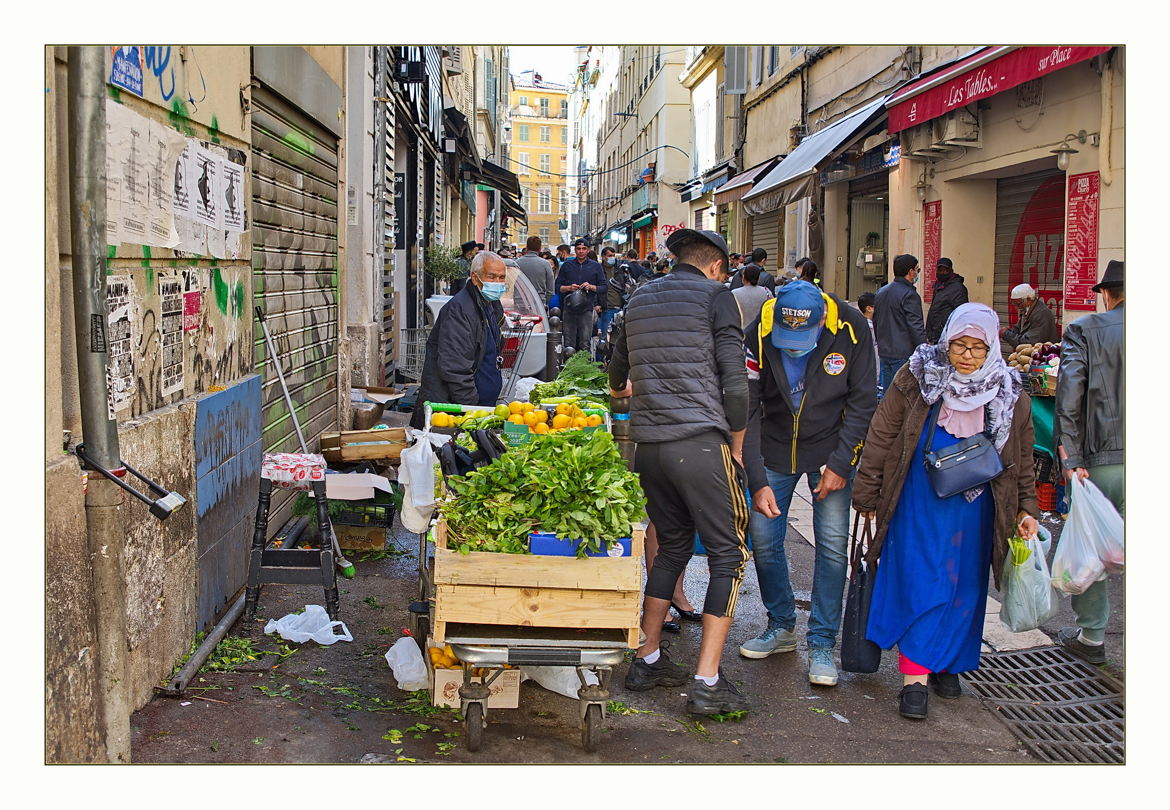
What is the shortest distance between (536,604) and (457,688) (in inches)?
22.8

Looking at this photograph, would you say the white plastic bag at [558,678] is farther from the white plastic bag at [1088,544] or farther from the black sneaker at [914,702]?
the white plastic bag at [1088,544]

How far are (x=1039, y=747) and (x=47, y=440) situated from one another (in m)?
3.79

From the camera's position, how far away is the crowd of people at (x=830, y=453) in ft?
15.8

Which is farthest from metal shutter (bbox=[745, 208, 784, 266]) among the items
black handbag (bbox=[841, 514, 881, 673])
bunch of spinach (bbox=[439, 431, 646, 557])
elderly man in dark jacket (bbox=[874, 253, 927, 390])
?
bunch of spinach (bbox=[439, 431, 646, 557])

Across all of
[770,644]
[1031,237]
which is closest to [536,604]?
[770,644]

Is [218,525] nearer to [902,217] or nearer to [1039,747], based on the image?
[1039,747]

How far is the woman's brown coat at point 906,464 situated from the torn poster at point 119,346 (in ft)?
9.94

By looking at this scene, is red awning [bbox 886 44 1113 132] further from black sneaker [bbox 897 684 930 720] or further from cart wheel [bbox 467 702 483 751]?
cart wheel [bbox 467 702 483 751]

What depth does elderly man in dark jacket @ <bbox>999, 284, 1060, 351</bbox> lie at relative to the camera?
10555 millimetres

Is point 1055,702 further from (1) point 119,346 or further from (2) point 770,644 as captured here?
(1) point 119,346

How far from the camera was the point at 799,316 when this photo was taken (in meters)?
5.20

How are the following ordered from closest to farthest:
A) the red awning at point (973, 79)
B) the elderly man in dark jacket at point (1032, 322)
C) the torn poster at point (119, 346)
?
1. the torn poster at point (119, 346)
2. the red awning at point (973, 79)
3. the elderly man in dark jacket at point (1032, 322)

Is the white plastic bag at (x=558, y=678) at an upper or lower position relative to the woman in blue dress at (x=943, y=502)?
lower

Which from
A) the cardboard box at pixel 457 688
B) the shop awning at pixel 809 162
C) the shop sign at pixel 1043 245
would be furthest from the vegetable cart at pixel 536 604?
the shop awning at pixel 809 162
